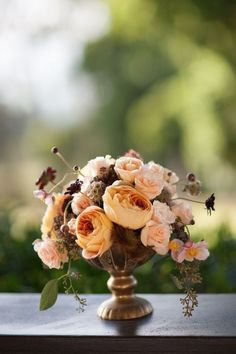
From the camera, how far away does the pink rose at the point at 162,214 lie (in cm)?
123

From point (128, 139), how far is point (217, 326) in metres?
5.79

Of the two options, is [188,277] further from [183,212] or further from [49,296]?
[49,296]

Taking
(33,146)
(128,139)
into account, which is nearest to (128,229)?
(128,139)

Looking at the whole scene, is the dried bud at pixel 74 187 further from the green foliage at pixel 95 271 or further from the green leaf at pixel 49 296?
the green foliage at pixel 95 271

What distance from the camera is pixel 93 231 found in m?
1.21

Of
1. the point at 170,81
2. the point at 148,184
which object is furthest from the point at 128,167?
the point at 170,81

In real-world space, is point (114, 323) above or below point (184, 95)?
below

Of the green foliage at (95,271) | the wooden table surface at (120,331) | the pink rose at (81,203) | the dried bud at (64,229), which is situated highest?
the green foliage at (95,271)

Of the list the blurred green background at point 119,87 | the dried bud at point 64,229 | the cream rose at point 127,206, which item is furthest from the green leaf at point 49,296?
the blurred green background at point 119,87

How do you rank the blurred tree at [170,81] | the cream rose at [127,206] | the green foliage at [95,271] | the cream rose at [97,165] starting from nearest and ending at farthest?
the cream rose at [127,206] → the cream rose at [97,165] → the green foliage at [95,271] → the blurred tree at [170,81]

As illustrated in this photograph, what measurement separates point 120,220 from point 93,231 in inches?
2.3

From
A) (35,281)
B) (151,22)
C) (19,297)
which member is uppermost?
(151,22)

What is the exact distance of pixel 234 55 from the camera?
545 cm
